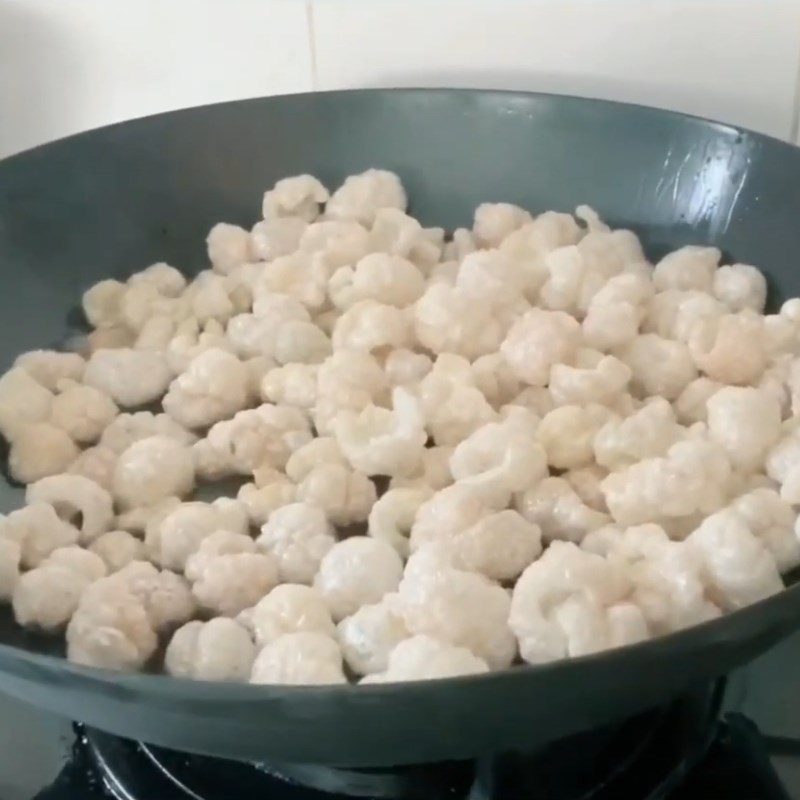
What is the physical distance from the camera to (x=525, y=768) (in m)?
0.62

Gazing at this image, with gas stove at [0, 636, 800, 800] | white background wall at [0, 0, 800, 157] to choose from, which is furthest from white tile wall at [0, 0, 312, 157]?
gas stove at [0, 636, 800, 800]

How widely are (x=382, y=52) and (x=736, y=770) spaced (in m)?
0.70

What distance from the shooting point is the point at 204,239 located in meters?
1.00

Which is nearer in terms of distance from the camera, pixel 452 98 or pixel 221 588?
pixel 221 588

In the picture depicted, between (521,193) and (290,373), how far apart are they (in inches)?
11.7

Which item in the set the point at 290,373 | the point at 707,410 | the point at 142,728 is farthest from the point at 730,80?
the point at 142,728

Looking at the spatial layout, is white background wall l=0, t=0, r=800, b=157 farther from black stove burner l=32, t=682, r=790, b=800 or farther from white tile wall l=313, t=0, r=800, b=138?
black stove burner l=32, t=682, r=790, b=800

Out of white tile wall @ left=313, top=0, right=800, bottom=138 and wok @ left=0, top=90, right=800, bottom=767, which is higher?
white tile wall @ left=313, top=0, right=800, bottom=138

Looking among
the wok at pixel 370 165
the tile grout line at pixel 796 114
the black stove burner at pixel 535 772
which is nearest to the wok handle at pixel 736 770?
the black stove burner at pixel 535 772

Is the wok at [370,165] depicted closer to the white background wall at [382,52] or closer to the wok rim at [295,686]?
the white background wall at [382,52]

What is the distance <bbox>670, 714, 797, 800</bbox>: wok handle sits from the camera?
622 millimetres

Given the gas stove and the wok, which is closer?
the gas stove

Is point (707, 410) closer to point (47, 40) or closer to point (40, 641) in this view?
point (40, 641)

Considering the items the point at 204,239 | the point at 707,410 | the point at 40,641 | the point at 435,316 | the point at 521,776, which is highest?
the point at 204,239
